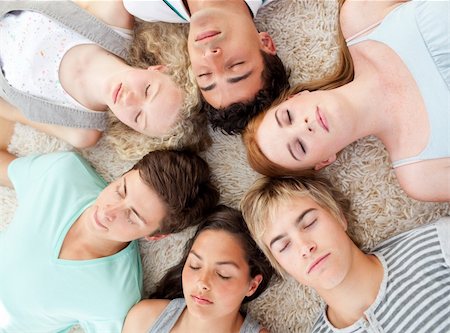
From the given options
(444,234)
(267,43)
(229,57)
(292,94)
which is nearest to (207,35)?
(229,57)

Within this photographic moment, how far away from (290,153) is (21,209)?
1.11 m

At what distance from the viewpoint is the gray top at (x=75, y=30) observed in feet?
6.38

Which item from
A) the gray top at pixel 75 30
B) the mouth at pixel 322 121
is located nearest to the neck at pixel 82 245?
the gray top at pixel 75 30

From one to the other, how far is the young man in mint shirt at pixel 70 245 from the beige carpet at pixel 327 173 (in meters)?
0.12

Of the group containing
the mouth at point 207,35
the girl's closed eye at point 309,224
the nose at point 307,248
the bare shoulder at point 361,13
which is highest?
the mouth at point 207,35

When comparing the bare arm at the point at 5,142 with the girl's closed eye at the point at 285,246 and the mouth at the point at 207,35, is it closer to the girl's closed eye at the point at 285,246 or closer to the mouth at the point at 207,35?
the mouth at the point at 207,35

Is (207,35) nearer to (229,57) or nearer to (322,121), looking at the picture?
(229,57)

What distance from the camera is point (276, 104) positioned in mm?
1748

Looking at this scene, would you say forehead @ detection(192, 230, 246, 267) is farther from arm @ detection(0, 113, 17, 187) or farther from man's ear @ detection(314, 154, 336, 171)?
arm @ detection(0, 113, 17, 187)

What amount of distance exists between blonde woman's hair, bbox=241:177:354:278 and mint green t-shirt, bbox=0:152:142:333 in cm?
55

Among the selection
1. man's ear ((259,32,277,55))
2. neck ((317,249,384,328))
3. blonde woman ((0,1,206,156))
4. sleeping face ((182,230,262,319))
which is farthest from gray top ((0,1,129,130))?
neck ((317,249,384,328))

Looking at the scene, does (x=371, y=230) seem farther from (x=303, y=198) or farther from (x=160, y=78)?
(x=160, y=78)

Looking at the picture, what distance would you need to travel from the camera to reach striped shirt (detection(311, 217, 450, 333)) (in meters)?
1.65

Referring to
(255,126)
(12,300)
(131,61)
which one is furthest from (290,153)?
(12,300)
